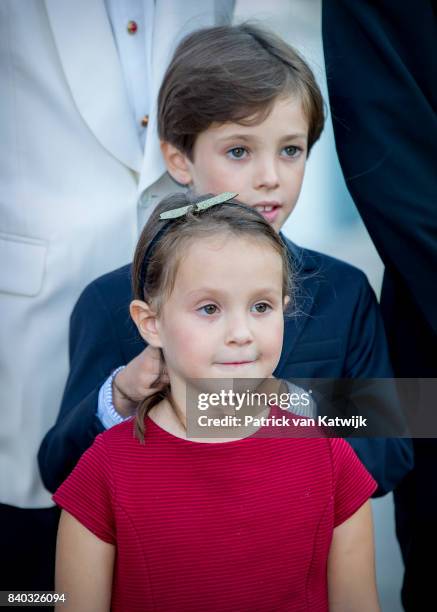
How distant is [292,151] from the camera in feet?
6.37

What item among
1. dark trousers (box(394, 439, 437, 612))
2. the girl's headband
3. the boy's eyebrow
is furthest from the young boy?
the girl's headband

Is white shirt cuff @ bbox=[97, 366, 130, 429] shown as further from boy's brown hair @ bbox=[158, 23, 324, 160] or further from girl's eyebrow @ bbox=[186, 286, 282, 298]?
boy's brown hair @ bbox=[158, 23, 324, 160]

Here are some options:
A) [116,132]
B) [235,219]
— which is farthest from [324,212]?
[235,219]

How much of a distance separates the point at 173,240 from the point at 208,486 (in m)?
0.44

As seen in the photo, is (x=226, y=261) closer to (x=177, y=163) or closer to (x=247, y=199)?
(x=247, y=199)

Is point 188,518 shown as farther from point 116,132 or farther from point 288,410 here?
point 116,132

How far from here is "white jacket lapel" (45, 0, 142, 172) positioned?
2.14 meters

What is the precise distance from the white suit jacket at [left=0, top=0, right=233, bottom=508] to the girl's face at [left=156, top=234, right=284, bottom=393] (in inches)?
28.5

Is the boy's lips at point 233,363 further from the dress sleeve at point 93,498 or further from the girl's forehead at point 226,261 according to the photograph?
the dress sleeve at point 93,498

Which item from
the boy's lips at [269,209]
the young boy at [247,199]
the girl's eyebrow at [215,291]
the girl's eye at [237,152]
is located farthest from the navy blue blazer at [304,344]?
the girl's eyebrow at [215,291]

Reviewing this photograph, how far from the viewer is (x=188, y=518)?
1.50m

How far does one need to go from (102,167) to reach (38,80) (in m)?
0.27

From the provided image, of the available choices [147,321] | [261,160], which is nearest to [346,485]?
[147,321]

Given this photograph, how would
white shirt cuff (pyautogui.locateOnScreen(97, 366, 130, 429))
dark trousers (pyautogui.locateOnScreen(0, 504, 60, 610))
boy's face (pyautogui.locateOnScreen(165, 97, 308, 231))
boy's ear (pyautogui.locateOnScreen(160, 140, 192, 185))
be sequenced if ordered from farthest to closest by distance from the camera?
dark trousers (pyautogui.locateOnScreen(0, 504, 60, 610)) → boy's ear (pyautogui.locateOnScreen(160, 140, 192, 185)) → boy's face (pyautogui.locateOnScreen(165, 97, 308, 231)) → white shirt cuff (pyautogui.locateOnScreen(97, 366, 130, 429))
